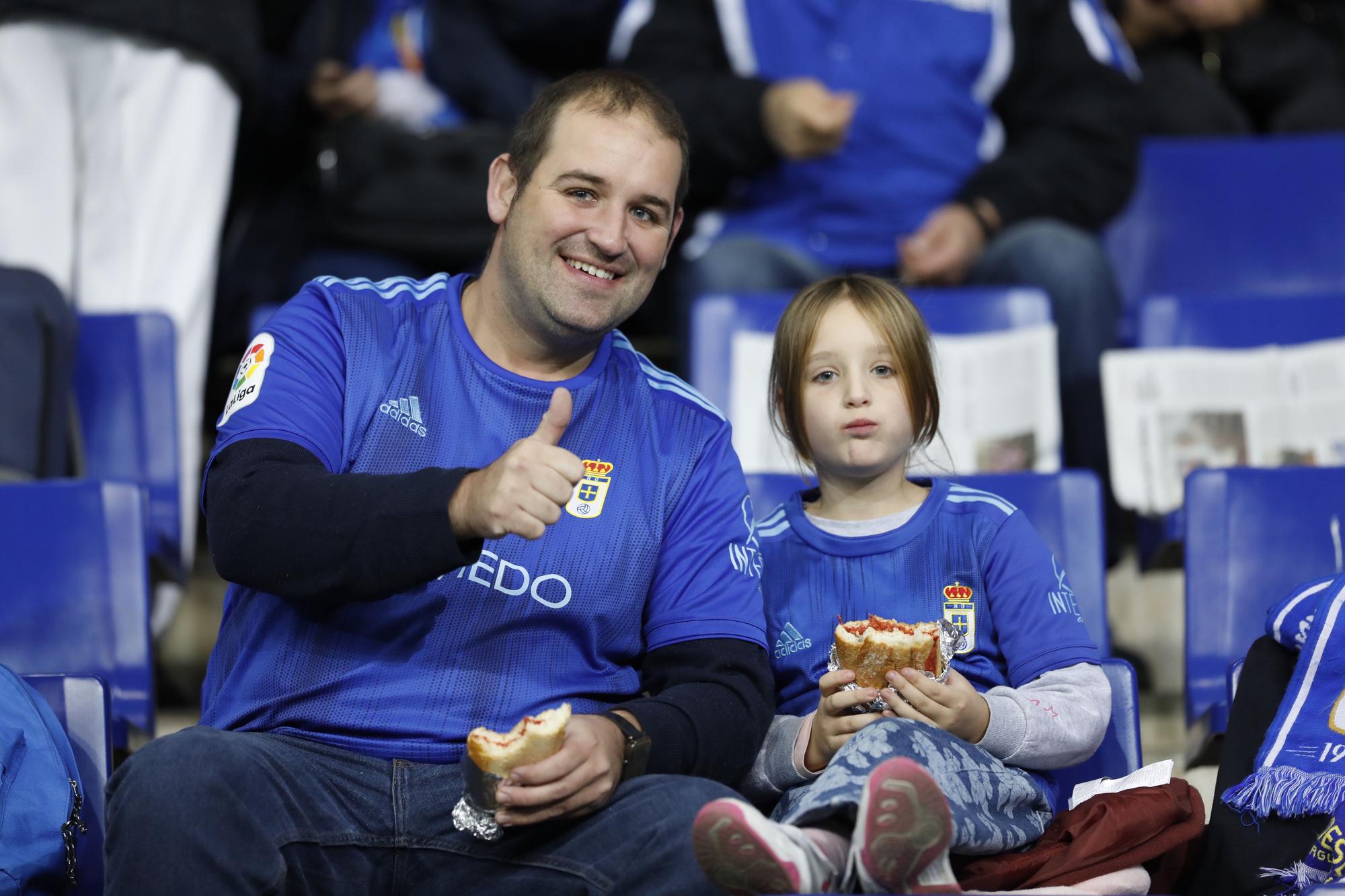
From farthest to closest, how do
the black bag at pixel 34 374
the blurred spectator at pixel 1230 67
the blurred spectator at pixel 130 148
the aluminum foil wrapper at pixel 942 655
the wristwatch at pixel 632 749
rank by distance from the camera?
the blurred spectator at pixel 1230 67 < the blurred spectator at pixel 130 148 < the black bag at pixel 34 374 < the aluminum foil wrapper at pixel 942 655 < the wristwatch at pixel 632 749

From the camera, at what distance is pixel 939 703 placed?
1641 millimetres

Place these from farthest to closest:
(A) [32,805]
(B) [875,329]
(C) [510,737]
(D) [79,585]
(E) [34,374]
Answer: (E) [34,374] < (D) [79,585] < (B) [875,329] < (A) [32,805] < (C) [510,737]

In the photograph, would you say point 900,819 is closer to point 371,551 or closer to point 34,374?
point 371,551

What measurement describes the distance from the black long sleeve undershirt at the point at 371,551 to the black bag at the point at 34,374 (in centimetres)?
89

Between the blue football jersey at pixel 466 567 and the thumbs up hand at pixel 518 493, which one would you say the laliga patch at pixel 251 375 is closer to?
the blue football jersey at pixel 466 567

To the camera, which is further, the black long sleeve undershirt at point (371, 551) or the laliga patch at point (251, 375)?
the laliga patch at point (251, 375)

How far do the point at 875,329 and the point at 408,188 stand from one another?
4.72ft

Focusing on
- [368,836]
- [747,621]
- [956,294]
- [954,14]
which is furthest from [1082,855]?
[954,14]

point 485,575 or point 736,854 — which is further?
point 485,575

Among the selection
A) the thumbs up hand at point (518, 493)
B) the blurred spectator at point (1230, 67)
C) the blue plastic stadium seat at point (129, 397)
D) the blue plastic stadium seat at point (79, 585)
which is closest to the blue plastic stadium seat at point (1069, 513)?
the thumbs up hand at point (518, 493)

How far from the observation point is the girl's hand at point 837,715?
5.38 ft

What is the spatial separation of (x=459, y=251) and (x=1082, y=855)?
1945mm

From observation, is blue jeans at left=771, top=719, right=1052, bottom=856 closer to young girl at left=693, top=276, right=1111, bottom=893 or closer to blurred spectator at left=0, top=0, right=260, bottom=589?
young girl at left=693, top=276, right=1111, bottom=893

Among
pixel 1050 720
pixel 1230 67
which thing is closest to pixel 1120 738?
pixel 1050 720
